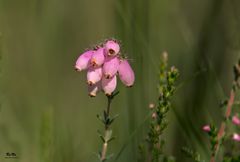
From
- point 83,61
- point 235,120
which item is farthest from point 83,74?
point 83,61

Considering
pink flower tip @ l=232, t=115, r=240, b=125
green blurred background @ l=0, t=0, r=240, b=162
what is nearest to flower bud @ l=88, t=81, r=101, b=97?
green blurred background @ l=0, t=0, r=240, b=162

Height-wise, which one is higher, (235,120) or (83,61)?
(83,61)

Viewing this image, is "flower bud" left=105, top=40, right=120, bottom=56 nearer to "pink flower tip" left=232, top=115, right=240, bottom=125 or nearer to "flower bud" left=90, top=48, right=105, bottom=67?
"flower bud" left=90, top=48, right=105, bottom=67

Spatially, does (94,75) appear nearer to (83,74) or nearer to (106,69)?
(106,69)

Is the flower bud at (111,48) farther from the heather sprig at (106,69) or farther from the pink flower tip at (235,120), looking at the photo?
the pink flower tip at (235,120)

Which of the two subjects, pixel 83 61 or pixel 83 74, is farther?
pixel 83 74

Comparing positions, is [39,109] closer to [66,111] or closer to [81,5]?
[66,111]
